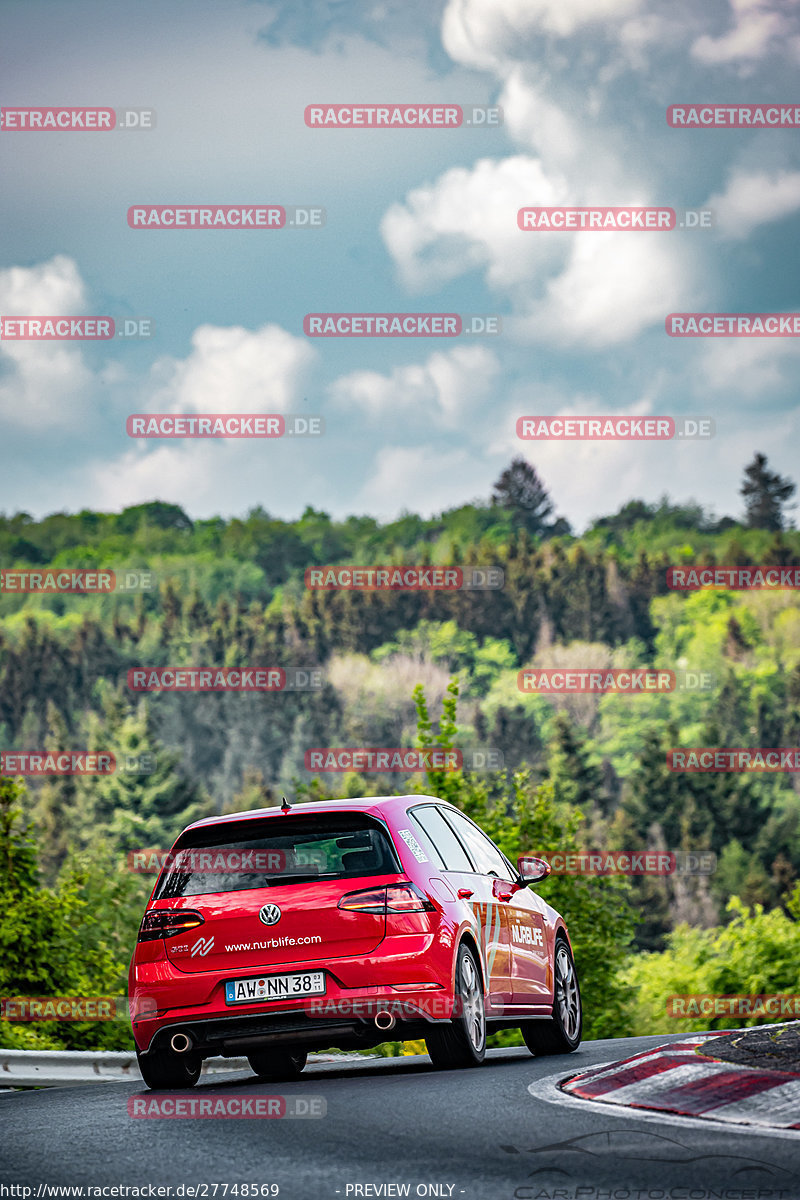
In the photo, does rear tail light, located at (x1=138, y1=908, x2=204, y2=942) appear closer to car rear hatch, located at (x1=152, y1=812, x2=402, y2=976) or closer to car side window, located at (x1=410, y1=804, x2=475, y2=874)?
car rear hatch, located at (x1=152, y1=812, x2=402, y2=976)

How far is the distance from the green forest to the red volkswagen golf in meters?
79.0

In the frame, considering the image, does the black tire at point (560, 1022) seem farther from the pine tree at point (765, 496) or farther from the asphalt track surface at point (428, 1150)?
the pine tree at point (765, 496)

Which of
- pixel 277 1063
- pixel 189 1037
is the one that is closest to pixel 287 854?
pixel 189 1037

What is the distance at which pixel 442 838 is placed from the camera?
10.1 m

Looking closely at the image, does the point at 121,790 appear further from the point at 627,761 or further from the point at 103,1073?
the point at 103,1073

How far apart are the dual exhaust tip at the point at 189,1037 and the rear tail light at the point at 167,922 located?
21.8 inches

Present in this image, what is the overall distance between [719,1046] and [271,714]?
139m

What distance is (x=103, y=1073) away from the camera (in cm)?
1208

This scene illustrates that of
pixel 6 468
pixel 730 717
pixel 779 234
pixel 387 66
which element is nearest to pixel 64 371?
pixel 6 468

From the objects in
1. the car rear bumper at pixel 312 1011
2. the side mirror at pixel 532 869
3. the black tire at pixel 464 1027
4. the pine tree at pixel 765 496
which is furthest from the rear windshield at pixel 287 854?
the pine tree at pixel 765 496

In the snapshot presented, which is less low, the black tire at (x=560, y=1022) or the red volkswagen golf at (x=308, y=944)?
the red volkswagen golf at (x=308, y=944)

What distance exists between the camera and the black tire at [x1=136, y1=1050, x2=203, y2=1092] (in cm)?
938

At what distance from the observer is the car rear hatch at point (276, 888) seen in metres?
9.01

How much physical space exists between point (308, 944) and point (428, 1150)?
106 inches
